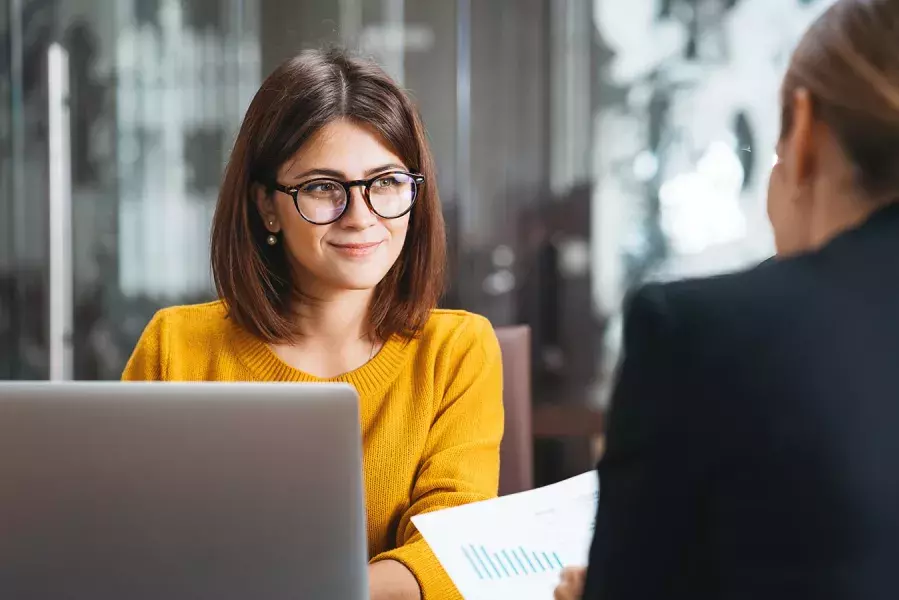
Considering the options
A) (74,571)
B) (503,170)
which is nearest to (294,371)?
(74,571)

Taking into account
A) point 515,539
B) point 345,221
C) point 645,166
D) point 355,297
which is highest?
point 645,166

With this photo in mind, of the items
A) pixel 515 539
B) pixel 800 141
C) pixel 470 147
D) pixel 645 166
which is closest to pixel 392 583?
pixel 515 539

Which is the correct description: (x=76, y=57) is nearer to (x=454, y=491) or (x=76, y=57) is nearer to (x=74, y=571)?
(x=454, y=491)

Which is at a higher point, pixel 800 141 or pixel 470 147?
pixel 470 147

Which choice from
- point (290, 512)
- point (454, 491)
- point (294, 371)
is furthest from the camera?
point (294, 371)

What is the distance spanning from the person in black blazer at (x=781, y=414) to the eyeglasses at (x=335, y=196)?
2.54 feet

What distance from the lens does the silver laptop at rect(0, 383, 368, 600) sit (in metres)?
0.66

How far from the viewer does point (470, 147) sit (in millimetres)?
2928

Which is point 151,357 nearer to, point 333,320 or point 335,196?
point 333,320

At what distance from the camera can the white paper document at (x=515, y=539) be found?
33.6 inches

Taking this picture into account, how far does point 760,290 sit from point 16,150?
3002 millimetres

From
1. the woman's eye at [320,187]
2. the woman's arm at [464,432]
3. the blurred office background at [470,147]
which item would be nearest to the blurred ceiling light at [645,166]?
the blurred office background at [470,147]

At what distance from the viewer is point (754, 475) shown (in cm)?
56

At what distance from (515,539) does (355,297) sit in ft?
2.12
